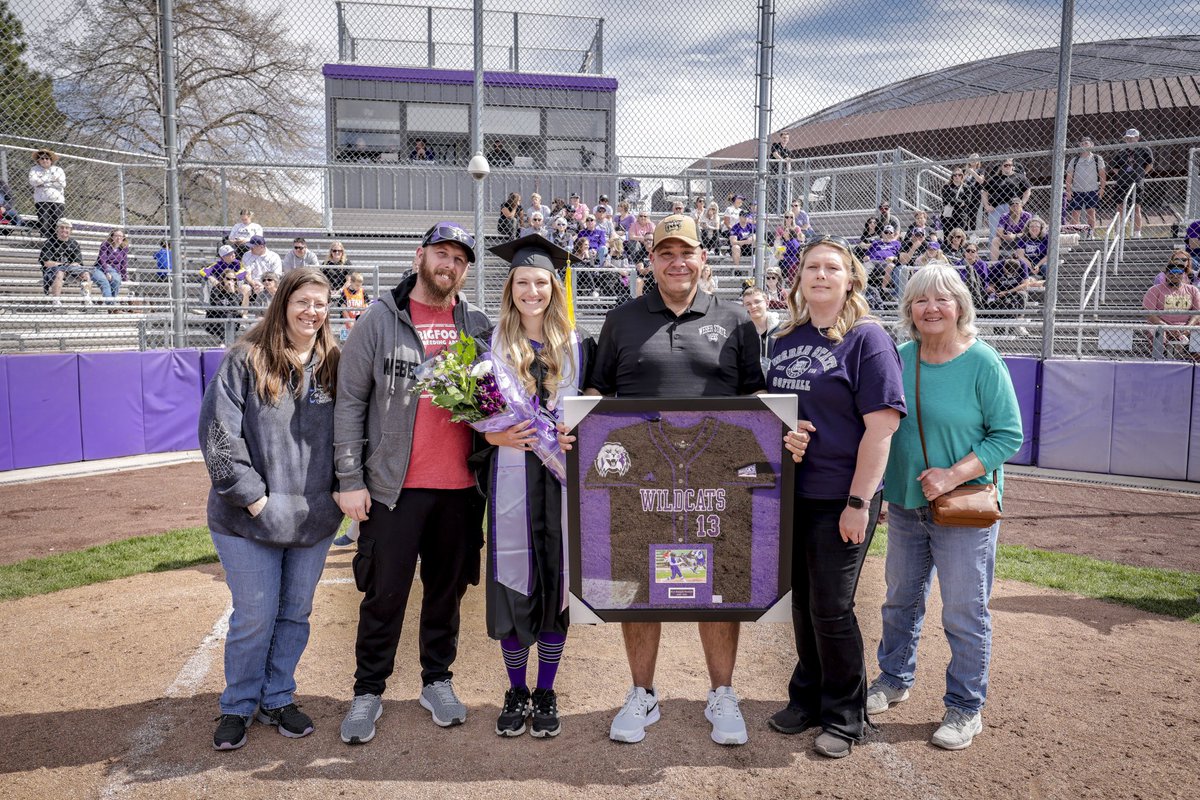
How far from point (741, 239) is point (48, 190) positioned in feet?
33.5

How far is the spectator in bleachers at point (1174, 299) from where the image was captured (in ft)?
32.4

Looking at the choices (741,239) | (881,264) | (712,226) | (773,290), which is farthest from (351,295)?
(881,264)

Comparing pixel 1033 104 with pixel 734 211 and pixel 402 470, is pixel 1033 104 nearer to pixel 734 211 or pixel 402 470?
pixel 734 211

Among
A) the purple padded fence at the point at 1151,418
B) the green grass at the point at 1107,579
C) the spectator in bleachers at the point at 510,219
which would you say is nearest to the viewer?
the green grass at the point at 1107,579

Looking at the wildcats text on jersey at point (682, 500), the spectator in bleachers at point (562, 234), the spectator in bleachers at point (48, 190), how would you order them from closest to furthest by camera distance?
1. the wildcats text on jersey at point (682, 500)
2. the spectator in bleachers at point (48, 190)
3. the spectator in bleachers at point (562, 234)

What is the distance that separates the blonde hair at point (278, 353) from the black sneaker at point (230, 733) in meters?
1.35

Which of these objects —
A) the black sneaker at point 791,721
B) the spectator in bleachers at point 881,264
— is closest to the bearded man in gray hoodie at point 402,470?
the black sneaker at point 791,721

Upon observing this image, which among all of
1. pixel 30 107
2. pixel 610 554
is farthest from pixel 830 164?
pixel 610 554

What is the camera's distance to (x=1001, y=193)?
12.2 m

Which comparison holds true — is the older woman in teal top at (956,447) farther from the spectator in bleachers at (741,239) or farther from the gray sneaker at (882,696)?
the spectator in bleachers at (741,239)

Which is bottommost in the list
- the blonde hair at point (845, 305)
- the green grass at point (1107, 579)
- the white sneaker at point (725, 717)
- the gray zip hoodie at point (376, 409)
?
the green grass at point (1107, 579)

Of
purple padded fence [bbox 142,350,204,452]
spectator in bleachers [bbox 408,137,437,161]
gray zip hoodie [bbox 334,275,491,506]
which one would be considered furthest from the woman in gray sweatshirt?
spectator in bleachers [bbox 408,137,437,161]

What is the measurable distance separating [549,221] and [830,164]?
9.36 m

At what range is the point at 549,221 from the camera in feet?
43.8
